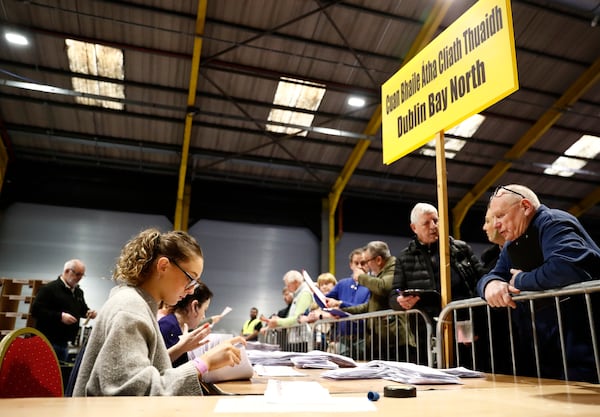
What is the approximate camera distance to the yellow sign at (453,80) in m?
1.99

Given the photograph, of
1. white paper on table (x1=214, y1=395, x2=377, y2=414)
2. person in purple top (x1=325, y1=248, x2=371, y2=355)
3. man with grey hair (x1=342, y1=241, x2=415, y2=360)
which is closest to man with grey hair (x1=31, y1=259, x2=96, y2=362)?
person in purple top (x1=325, y1=248, x2=371, y2=355)

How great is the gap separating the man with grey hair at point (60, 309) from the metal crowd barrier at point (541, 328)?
4866 mm

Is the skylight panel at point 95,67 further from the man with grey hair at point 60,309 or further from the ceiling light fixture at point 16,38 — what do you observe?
the man with grey hair at point 60,309

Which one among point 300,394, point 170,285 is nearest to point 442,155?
point 170,285

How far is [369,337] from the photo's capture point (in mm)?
3344

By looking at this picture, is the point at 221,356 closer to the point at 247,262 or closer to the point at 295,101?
the point at 295,101

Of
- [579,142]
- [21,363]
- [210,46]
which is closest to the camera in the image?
[21,363]

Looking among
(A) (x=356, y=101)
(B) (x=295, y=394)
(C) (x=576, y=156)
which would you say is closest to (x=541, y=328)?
(B) (x=295, y=394)

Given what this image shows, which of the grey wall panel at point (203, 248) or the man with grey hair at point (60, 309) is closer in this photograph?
the man with grey hair at point (60, 309)

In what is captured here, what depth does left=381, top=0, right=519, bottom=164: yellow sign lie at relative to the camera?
1.99 m

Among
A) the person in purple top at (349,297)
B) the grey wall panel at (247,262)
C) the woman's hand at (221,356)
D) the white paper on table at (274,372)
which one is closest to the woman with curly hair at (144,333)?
the woman's hand at (221,356)

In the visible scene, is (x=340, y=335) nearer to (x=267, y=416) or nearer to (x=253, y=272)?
(x=267, y=416)

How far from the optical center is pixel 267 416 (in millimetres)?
811

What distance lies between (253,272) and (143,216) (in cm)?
293
